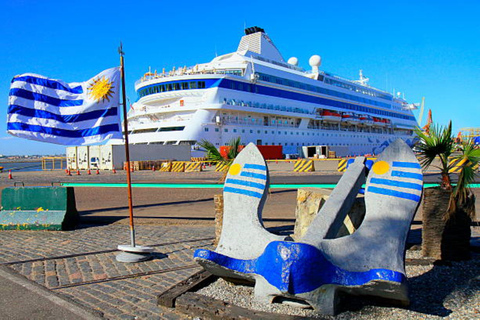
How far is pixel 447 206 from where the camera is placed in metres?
4.25

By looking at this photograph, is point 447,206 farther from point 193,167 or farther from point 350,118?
point 350,118

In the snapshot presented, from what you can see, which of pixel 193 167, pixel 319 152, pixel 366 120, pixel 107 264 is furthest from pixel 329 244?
pixel 366 120

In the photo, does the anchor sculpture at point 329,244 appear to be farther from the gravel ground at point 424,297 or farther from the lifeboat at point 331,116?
the lifeboat at point 331,116

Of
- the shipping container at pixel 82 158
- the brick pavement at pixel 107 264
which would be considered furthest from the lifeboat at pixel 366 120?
the brick pavement at pixel 107 264

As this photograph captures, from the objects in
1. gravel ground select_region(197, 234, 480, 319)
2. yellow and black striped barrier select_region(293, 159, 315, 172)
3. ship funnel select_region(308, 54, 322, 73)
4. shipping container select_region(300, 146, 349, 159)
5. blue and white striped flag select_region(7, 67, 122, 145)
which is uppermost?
ship funnel select_region(308, 54, 322, 73)

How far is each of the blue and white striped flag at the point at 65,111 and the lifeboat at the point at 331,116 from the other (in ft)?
145

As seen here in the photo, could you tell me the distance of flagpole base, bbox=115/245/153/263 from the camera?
16.2 feet

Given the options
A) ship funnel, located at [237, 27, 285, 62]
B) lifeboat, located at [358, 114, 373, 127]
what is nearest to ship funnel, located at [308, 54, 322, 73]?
ship funnel, located at [237, 27, 285, 62]

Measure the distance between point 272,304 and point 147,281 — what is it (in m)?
1.68

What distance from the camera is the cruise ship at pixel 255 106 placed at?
113ft

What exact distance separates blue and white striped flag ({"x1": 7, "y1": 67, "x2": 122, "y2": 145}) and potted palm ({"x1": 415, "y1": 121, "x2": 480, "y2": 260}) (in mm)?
4304

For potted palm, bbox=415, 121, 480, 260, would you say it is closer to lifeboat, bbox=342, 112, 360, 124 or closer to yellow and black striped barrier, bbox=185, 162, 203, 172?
yellow and black striped barrier, bbox=185, 162, 203, 172

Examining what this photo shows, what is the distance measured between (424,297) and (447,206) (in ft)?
4.29

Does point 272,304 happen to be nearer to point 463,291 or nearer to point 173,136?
point 463,291
